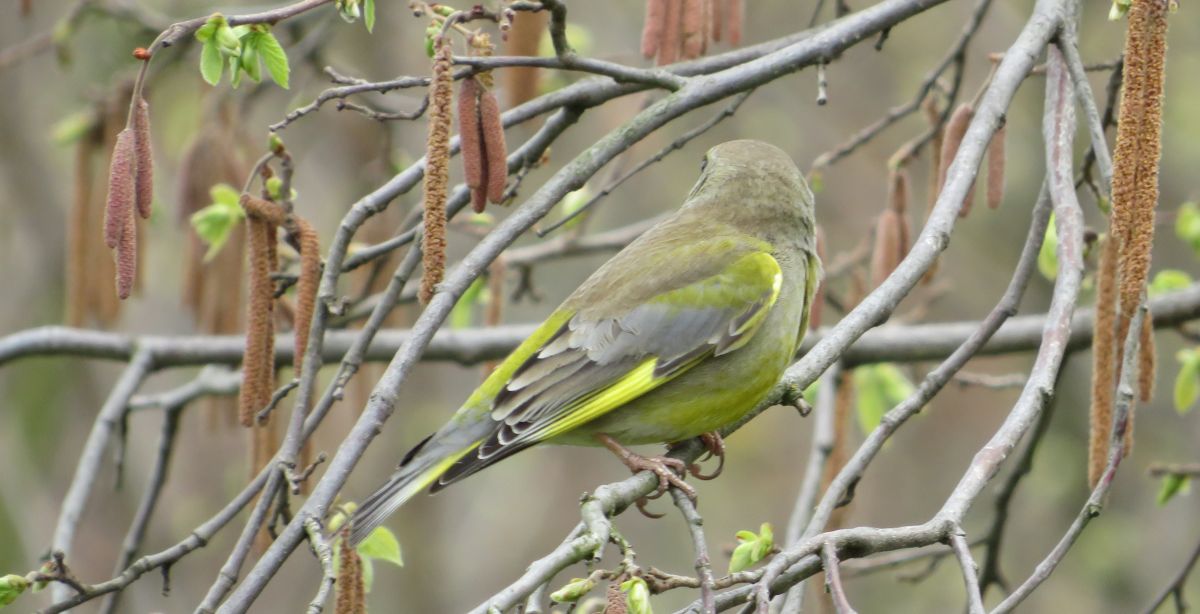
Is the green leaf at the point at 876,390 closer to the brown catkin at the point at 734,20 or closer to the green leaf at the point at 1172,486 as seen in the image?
the green leaf at the point at 1172,486

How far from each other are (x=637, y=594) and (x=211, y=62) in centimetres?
160

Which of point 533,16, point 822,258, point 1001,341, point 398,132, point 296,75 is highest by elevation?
point 398,132

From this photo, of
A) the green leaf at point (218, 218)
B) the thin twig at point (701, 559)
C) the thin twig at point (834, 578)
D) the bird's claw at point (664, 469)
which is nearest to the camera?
the thin twig at point (834, 578)

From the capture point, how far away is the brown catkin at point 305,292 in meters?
3.48

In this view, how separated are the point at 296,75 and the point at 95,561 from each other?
383 cm

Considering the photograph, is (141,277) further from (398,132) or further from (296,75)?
(398,132)

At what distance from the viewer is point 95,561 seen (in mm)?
9031

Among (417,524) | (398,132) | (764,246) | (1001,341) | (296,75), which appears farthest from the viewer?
(417,524)

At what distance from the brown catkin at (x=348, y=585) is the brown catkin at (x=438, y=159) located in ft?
2.36

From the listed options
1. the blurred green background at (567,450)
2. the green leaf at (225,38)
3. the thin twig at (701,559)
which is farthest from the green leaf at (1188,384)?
the blurred green background at (567,450)

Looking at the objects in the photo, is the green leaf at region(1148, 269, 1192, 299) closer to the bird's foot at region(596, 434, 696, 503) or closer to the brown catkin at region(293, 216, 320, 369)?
the bird's foot at region(596, 434, 696, 503)

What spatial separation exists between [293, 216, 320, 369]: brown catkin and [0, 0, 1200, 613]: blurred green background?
334 cm

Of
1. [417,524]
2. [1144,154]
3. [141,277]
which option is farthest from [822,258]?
[417,524]

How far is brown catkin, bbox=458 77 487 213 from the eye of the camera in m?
3.11
